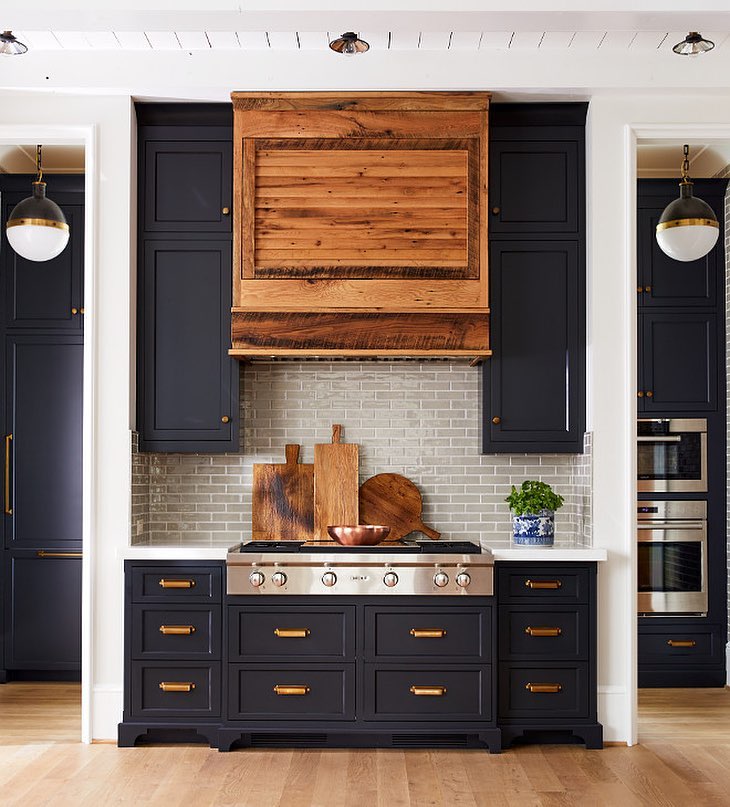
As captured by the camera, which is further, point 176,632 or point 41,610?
point 41,610

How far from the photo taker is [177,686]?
438 centimetres

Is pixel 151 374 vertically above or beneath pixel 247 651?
above

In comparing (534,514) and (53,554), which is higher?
(534,514)

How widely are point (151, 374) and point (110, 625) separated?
1163mm

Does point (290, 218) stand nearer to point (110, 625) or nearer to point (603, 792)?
point (110, 625)

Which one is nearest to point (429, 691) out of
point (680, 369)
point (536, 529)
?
point (536, 529)

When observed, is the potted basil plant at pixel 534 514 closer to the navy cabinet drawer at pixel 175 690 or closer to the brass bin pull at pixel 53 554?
the navy cabinet drawer at pixel 175 690

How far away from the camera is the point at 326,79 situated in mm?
4523

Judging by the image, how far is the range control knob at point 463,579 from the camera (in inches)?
170

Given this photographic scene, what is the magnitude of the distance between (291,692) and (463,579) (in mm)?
891

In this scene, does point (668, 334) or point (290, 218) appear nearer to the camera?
point (290, 218)

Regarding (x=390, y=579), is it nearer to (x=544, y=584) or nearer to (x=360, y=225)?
(x=544, y=584)

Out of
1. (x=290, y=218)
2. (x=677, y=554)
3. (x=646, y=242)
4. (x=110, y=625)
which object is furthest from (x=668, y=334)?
(x=110, y=625)

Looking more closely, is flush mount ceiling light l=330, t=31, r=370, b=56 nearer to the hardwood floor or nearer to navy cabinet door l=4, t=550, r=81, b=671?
the hardwood floor
